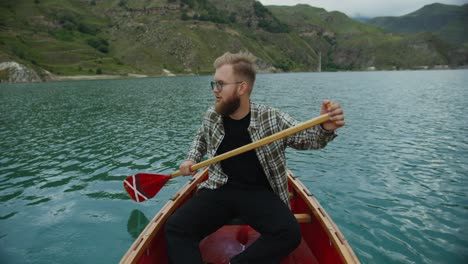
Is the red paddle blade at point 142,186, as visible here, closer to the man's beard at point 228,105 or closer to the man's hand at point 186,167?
the man's hand at point 186,167

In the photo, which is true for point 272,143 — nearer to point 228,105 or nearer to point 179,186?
point 228,105

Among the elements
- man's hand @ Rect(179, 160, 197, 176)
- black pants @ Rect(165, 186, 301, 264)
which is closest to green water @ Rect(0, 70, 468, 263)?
man's hand @ Rect(179, 160, 197, 176)

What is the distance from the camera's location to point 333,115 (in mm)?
3783

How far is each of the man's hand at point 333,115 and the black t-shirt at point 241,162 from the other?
1058 mm

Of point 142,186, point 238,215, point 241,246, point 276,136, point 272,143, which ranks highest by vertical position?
point 276,136

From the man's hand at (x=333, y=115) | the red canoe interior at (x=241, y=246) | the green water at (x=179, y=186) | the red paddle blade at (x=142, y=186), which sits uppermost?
the man's hand at (x=333, y=115)

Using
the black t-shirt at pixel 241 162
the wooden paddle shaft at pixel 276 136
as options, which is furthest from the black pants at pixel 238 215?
the wooden paddle shaft at pixel 276 136

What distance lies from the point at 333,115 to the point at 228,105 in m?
1.39

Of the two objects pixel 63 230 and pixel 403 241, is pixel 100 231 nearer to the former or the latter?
pixel 63 230

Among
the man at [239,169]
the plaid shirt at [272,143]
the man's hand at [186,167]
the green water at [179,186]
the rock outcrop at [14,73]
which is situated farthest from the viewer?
the rock outcrop at [14,73]

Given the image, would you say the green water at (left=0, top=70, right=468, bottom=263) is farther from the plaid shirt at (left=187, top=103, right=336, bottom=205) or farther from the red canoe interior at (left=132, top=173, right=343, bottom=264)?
the plaid shirt at (left=187, top=103, right=336, bottom=205)

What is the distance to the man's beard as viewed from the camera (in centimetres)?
435

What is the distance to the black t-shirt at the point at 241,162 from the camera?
4.40 m

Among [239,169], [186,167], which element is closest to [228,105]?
[239,169]
